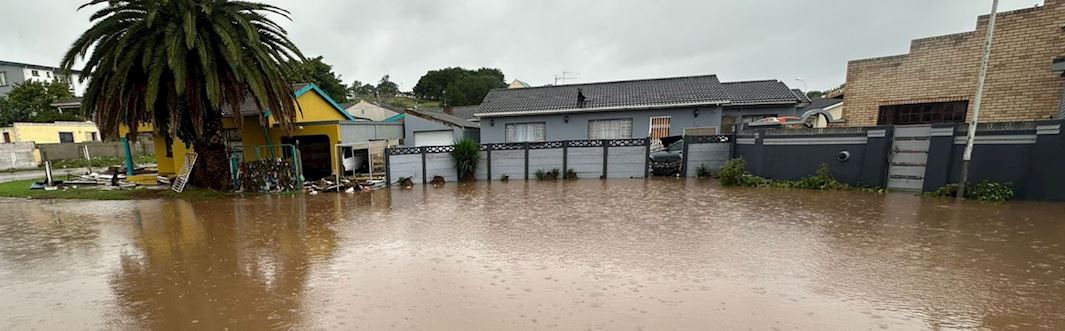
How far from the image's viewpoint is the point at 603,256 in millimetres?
5281

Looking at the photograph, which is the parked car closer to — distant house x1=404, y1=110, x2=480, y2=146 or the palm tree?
distant house x1=404, y1=110, x2=480, y2=146

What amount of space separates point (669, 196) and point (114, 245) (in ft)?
35.6

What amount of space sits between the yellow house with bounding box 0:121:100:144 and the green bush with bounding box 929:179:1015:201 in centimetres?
4489

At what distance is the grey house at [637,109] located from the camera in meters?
17.8

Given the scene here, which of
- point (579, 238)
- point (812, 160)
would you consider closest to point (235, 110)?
point (579, 238)

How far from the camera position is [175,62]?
10.1 m

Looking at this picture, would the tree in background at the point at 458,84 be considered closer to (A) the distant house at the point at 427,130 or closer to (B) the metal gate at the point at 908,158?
(A) the distant house at the point at 427,130

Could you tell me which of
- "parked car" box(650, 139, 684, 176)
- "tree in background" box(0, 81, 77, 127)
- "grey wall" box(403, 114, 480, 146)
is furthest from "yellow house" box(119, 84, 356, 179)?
"tree in background" box(0, 81, 77, 127)

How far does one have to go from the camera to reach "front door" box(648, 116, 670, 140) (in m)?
18.0

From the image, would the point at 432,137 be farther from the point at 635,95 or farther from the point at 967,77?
the point at 967,77

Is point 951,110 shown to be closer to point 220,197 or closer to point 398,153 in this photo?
point 398,153

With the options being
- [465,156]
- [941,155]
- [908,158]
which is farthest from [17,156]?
[941,155]

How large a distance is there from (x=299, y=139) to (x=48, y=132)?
2915cm

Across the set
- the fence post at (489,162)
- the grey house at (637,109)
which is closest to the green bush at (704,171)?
the grey house at (637,109)
